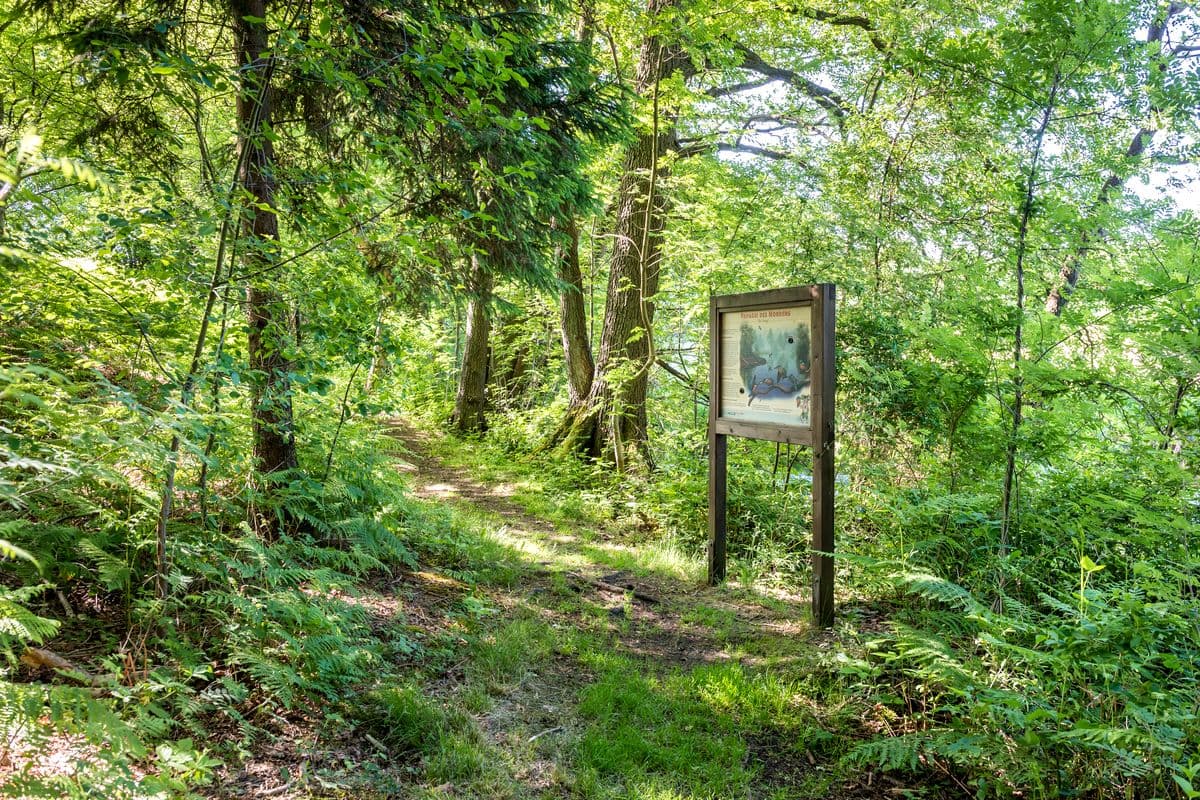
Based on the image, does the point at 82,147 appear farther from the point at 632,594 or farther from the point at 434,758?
the point at 632,594

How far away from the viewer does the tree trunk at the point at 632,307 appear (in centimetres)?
893

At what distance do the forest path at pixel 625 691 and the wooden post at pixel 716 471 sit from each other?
281mm

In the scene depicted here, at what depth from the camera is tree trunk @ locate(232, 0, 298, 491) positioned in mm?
3295

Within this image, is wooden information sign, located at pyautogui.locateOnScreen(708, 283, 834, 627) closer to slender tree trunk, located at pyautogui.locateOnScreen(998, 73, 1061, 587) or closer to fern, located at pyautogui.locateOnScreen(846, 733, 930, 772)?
slender tree trunk, located at pyautogui.locateOnScreen(998, 73, 1061, 587)

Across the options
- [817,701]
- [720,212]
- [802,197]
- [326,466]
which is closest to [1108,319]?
[817,701]

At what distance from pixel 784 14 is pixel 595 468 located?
241 inches

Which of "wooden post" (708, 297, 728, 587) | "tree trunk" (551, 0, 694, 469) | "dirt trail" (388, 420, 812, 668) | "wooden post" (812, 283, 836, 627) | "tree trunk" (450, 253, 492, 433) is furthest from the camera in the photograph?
"tree trunk" (450, 253, 492, 433)

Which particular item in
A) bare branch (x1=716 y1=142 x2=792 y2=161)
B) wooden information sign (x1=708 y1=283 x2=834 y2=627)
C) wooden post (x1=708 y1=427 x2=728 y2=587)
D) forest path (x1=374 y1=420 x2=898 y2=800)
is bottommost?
forest path (x1=374 y1=420 x2=898 y2=800)

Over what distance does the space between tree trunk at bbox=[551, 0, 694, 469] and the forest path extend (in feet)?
10.7

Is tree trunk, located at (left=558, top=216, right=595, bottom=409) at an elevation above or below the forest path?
above

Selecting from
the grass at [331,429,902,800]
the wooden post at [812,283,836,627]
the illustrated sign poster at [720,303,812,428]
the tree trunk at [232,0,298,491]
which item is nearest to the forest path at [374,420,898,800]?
the grass at [331,429,902,800]

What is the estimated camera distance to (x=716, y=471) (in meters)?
6.04

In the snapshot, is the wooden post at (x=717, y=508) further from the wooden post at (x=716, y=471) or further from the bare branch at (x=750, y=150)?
the bare branch at (x=750, y=150)

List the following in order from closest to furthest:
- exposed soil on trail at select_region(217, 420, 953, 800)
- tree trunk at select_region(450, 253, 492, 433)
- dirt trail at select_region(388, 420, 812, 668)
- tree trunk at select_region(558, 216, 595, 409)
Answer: exposed soil on trail at select_region(217, 420, 953, 800) < dirt trail at select_region(388, 420, 812, 668) < tree trunk at select_region(558, 216, 595, 409) < tree trunk at select_region(450, 253, 492, 433)
